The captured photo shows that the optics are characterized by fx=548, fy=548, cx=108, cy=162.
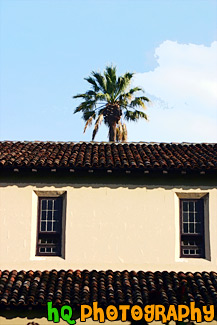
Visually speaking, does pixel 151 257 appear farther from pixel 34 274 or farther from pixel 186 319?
pixel 34 274

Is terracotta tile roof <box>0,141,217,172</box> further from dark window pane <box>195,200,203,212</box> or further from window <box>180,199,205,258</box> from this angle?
window <box>180,199,205,258</box>

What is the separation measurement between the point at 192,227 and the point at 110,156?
12.6 feet

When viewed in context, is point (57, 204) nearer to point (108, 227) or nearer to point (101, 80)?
point (108, 227)

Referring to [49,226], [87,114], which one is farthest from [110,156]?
[87,114]

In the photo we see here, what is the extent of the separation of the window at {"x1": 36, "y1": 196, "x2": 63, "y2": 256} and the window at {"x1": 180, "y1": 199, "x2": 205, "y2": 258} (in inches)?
169

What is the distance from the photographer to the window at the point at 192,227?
19.1 meters

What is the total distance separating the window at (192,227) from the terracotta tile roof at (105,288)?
92cm

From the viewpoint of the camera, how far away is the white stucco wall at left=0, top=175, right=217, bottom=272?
18.7 metres

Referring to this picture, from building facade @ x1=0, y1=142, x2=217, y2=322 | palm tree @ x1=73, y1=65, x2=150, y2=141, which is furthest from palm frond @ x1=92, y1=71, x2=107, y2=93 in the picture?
building facade @ x1=0, y1=142, x2=217, y2=322

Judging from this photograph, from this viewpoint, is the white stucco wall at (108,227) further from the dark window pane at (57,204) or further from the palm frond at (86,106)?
the palm frond at (86,106)

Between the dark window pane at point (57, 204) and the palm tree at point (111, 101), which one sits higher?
the palm tree at point (111, 101)

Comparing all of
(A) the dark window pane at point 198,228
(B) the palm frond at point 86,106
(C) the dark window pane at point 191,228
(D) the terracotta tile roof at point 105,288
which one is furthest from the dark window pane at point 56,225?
(B) the palm frond at point 86,106

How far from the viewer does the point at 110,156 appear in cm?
1975

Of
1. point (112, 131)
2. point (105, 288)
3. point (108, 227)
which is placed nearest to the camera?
point (105, 288)
